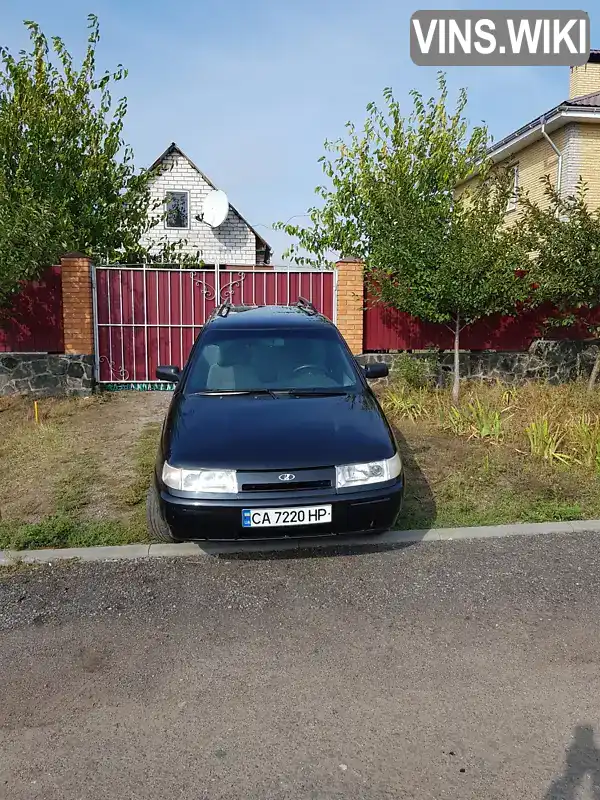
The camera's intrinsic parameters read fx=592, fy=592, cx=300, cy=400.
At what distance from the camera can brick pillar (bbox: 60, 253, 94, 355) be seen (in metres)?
9.99

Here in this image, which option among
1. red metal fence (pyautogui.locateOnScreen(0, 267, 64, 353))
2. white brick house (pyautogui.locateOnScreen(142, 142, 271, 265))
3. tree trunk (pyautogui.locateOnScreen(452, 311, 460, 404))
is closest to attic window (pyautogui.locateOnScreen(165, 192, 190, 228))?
white brick house (pyautogui.locateOnScreen(142, 142, 271, 265))

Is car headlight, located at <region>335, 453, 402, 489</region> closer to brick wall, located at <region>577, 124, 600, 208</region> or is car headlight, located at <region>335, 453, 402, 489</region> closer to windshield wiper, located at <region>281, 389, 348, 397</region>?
windshield wiper, located at <region>281, 389, 348, 397</region>

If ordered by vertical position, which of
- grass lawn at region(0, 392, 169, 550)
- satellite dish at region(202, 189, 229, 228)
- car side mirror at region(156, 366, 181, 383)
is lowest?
grass lawn at region(0, 392, 169, 550)

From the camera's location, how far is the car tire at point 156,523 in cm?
414

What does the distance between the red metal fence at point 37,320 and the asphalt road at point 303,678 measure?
689 centimetres

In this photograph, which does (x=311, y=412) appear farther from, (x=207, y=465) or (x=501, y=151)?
(x=501, y=151)

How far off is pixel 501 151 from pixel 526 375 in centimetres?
1142

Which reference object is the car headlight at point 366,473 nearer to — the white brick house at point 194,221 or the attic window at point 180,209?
the white brick house at point 194,221

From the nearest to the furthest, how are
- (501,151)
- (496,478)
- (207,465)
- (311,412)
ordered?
1. (207,465)
2. (311,412)
3. (496,478)
4. (501,151)

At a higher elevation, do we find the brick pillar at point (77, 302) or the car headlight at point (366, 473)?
the brick pillar at point (77, 302)

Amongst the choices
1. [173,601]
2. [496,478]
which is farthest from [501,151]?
[173,601]

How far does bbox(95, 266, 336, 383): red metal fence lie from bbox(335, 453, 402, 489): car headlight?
7069 millimetres

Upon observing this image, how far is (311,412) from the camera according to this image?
4414mm

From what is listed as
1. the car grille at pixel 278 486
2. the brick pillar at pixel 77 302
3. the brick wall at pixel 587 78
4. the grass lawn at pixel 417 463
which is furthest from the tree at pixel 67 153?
the brick wall at pixel 587 78
